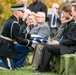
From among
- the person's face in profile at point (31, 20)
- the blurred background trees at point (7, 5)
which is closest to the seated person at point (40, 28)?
the person's face in profile at point (31, 20)

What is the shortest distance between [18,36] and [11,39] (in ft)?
0.72

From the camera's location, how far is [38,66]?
32.9ft

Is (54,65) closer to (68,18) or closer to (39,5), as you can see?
(68,18)

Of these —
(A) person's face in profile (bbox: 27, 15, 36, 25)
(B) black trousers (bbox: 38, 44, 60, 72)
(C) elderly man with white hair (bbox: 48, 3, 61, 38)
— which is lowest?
(C) elderly man with white hair (bbox: 48, 3, 61, 38)

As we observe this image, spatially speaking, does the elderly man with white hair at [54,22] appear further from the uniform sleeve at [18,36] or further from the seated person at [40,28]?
the uniform sleeve at [18,36]

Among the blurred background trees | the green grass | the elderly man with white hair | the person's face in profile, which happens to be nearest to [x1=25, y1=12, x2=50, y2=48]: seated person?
the person's face in profile

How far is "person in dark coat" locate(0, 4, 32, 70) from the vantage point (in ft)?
34.0

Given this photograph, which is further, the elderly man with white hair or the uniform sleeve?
the elderly man with white hair

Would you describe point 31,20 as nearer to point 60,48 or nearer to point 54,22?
point 60,48

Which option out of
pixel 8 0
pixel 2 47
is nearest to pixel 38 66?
pixel 2 47


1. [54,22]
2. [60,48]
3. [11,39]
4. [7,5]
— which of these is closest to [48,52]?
[60,48]

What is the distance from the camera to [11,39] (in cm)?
1051

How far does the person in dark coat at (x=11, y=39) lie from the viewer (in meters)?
10.4

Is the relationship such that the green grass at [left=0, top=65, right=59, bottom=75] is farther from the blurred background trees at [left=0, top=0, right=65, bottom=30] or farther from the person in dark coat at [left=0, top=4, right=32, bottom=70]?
the blurred background trees at [left=0, top=0, right=65, bottom=30]
